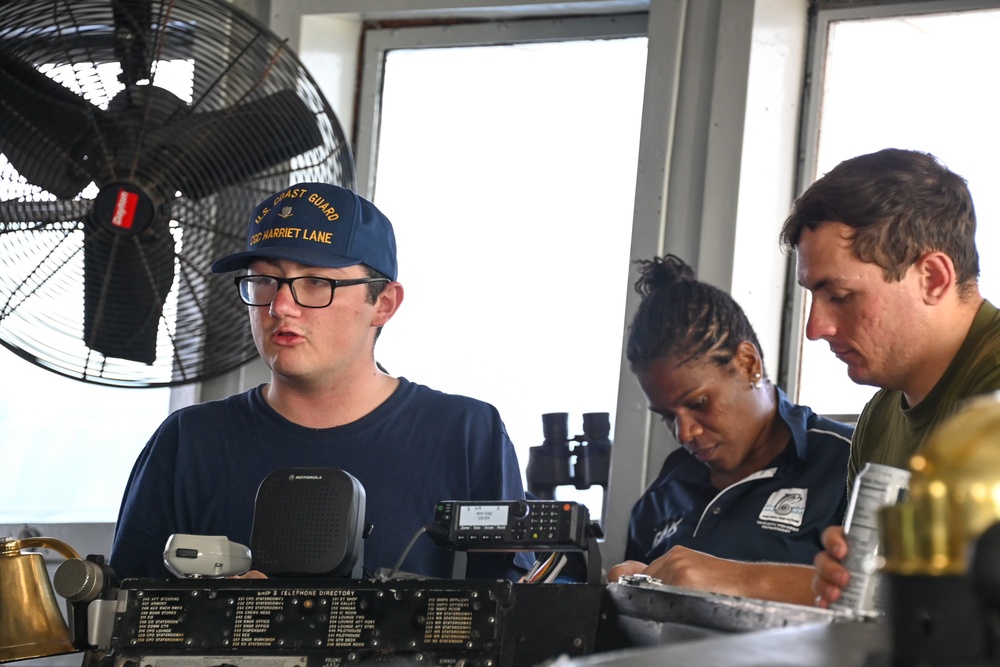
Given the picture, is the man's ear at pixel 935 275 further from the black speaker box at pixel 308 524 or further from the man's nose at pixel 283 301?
the man's nose at pixel 283 301

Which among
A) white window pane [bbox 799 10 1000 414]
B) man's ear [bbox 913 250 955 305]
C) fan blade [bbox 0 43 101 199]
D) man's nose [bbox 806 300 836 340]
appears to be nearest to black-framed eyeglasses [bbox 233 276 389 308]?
fan blade [bbox 0 43 101 199]

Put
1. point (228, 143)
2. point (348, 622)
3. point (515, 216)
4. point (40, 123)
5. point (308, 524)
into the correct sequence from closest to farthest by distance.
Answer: point (348, 622) → point (308, 524) → point (40, 123) → point (228, 143) → point (515, 216)

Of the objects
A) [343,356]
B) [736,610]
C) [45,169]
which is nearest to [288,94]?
[45,169]

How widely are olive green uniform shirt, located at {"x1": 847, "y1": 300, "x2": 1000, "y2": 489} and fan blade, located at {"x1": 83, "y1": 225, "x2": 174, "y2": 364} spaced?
54.0 inches

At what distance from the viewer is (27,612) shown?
172 centimetres

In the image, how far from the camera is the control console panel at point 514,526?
58.6 inches

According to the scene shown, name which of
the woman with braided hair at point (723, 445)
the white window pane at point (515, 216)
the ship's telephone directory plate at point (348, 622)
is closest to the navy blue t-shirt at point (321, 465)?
the woman with braided hair at point (723, 445)

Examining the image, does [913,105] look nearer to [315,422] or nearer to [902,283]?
[902,283]

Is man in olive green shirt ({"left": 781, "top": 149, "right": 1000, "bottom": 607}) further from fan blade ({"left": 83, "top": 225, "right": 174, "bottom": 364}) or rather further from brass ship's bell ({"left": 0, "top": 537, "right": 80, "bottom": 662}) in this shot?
fan blade ({"left": 83, "top": 225, "right": 174, "bottom": 364})

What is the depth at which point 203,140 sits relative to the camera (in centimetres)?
243

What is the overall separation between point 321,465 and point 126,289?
0.68 metres

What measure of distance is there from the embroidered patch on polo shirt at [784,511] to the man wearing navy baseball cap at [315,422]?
418mm

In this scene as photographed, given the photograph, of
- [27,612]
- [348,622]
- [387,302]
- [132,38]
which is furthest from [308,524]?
[132,38]

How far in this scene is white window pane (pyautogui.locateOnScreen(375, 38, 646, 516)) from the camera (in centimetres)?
283
